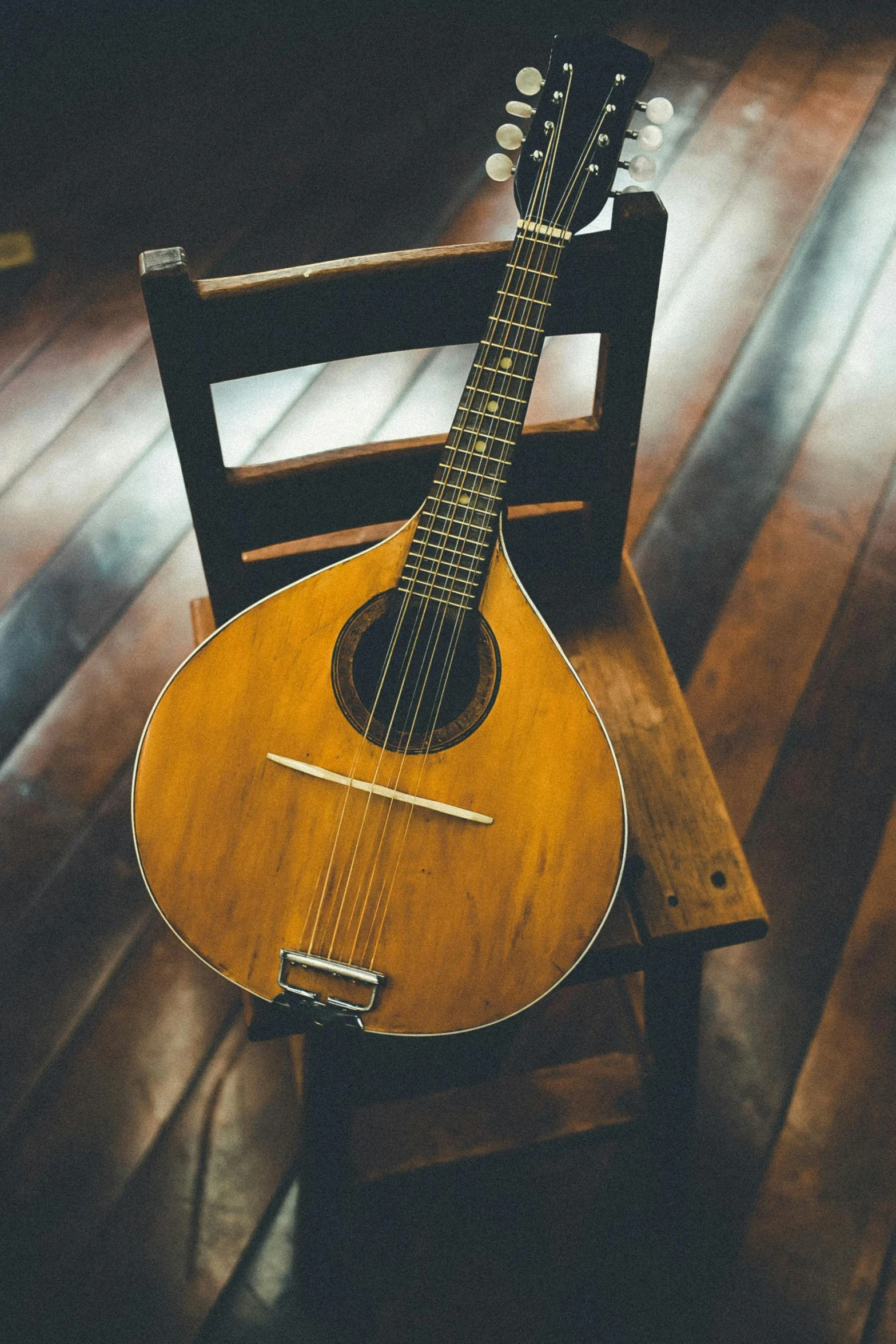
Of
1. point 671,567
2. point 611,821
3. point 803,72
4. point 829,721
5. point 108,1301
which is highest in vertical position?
point 803,72

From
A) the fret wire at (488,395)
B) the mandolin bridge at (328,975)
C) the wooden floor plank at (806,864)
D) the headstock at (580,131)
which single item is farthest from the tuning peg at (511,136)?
the wooden floor plank at (806,864)

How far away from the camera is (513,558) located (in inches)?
44.4

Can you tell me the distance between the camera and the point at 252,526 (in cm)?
100

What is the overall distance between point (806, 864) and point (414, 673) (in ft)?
3.29

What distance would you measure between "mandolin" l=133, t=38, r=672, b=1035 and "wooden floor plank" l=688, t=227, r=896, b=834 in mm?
885

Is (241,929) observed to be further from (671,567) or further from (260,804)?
(671,567)

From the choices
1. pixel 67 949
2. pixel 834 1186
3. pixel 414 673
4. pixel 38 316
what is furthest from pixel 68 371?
pixel 834 1186

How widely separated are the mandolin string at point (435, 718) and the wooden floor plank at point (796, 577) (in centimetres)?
91

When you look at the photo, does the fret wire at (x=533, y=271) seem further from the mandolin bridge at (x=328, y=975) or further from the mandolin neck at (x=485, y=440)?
the mandolin bridge at (x=328, y=975)

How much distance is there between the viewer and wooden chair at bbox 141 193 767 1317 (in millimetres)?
870

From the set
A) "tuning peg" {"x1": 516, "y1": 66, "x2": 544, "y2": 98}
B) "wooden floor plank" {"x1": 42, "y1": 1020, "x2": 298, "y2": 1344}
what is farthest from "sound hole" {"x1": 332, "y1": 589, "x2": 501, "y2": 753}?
"wooden floor plank" {"x1": 42, "y1": 1020, "x2": 298, "y2": 1344}

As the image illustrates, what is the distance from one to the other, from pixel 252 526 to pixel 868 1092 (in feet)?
3.95

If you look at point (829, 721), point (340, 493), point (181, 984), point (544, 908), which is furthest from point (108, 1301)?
point (829, 721)

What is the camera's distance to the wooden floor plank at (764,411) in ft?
6.09
